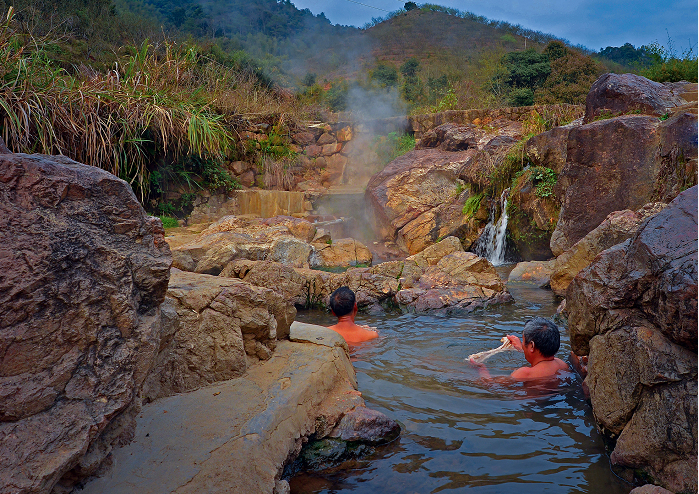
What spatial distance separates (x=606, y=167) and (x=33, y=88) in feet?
29.3

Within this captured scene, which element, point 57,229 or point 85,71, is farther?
point 85,71

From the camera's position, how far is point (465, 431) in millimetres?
2852

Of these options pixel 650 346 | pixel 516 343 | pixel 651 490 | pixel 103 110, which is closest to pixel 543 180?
pixel 516 343

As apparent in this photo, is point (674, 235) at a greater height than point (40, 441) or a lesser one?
greater

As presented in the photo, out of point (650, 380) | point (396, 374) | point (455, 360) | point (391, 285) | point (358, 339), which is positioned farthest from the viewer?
point (391, 285)

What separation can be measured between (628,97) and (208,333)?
830 centimetres

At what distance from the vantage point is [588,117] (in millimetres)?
→ 8812

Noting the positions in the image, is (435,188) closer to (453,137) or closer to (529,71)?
(453,137)

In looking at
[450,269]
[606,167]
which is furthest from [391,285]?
[606,167]

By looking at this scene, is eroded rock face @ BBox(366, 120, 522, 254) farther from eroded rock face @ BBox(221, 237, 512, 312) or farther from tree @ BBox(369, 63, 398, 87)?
tree @ BBox(369, 63, 398, 87)

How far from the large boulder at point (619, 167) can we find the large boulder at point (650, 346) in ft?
16.3

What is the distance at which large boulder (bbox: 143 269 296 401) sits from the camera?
2.47 metres

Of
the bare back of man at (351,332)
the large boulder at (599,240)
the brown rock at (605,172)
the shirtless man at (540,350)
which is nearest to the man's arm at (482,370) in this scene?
the shirtless man at (540,350)

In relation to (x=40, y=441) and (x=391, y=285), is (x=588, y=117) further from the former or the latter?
(x=40, y=441)
